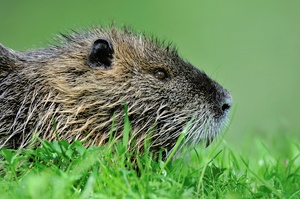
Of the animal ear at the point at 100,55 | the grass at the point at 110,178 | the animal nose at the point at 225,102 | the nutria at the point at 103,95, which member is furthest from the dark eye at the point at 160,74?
the grass at the point at 110,178

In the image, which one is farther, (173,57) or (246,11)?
(246,11)

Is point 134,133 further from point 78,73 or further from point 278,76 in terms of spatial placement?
point 278,76

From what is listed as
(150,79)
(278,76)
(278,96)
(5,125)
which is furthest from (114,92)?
(278,76)

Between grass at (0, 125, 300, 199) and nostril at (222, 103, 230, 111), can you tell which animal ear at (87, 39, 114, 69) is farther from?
nostril at (222, 103, 230, 111)

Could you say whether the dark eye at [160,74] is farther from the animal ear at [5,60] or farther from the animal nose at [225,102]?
the animal ear at [5,60]

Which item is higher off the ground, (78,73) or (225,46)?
(225,46)

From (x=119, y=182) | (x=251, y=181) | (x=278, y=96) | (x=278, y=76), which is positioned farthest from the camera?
(x=278, y=76)
